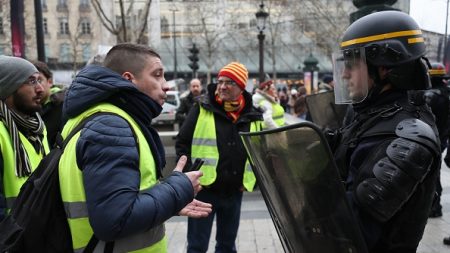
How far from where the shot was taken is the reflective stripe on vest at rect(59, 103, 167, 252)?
167cm

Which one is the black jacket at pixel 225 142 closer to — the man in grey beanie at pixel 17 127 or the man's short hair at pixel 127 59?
the man in grey beanie at pixel 17 127

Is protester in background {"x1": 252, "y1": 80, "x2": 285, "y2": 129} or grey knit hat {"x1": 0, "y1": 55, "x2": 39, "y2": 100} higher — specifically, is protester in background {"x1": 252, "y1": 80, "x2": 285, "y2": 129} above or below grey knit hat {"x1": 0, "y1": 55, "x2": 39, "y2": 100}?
below

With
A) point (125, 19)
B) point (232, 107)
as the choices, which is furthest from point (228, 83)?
point (125, 19)

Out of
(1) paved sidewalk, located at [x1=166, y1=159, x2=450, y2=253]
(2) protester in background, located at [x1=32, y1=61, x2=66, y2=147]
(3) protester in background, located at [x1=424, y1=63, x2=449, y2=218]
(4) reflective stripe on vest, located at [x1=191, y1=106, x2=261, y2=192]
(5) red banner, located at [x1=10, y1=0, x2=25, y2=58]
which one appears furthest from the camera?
(5) red banner, located at [x1=10, y1=0, x2=25, y2=58]

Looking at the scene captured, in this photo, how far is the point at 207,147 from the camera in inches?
145

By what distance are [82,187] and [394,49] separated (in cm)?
136

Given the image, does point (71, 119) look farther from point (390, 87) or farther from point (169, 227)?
point (169, 227)

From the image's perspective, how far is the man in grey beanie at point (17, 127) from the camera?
258 cm

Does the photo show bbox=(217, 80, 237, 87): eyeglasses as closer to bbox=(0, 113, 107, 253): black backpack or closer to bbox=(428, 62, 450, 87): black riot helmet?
bbox=(0, 113, 107, 253): black backpack

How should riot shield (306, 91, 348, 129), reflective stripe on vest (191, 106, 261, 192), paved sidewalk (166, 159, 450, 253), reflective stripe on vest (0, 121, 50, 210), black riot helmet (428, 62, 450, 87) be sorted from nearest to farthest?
reflective stripe on vest (0, 121, 50, 210)
riot shield (306, 91, 348, 129)
reflective stripe on vest (191, 106, 261, 192)
paved sidewalk (166, 159, 450, 253)
black riot helmet (428, 62, 450, 87)

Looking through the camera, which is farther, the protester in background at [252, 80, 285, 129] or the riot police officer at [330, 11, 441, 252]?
the protester in background at [252, 80, 285, 129]

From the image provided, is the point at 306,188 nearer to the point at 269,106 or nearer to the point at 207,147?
the point at 207,147

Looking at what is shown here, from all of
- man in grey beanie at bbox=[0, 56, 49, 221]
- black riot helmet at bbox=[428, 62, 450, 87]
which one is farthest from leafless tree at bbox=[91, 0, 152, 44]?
man in grey beanie at bbox=[0, 56, 49, 221]

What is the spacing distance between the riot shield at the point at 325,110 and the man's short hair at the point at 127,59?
1742 mm
